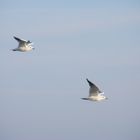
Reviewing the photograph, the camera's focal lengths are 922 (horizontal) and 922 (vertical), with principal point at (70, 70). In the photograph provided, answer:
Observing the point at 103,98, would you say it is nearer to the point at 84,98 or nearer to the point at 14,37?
the point at 84,98

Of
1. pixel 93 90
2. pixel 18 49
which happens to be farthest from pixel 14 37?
pixel 93 90

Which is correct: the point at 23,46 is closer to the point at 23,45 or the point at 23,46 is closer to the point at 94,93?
the point at 23,45

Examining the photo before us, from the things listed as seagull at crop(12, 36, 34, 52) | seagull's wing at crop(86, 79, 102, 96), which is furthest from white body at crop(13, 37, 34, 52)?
seagull's wing at crop(86, 79, 102, 96)

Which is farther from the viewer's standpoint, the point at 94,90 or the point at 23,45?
the point at 23,45

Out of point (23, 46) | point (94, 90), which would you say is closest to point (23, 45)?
point (23, 46)

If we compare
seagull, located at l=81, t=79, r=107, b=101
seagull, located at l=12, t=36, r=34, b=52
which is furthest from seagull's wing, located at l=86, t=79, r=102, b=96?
seagull, located at l=12, t=36, r=34, b=52

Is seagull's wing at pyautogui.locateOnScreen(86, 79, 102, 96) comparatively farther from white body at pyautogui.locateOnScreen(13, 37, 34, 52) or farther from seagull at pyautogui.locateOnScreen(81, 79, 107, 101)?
white body at pyautogui.locateOnScreen(13, 37, 34, 52)

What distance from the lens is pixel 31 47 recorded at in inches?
2581

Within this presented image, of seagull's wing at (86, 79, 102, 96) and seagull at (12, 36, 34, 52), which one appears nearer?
seagull's wing at (86, 79, 102, 96)

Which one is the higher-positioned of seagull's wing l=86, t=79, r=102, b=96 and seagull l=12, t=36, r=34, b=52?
seagull l=12, t=36, r=34, b=52

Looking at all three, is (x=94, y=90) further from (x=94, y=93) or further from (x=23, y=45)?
(x=23, y=45)

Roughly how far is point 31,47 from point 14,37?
2.92 metres

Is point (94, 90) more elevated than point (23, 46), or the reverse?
point (23, 46)

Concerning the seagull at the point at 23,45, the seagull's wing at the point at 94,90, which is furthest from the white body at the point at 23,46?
the seagull's wing at the point at 94,90
